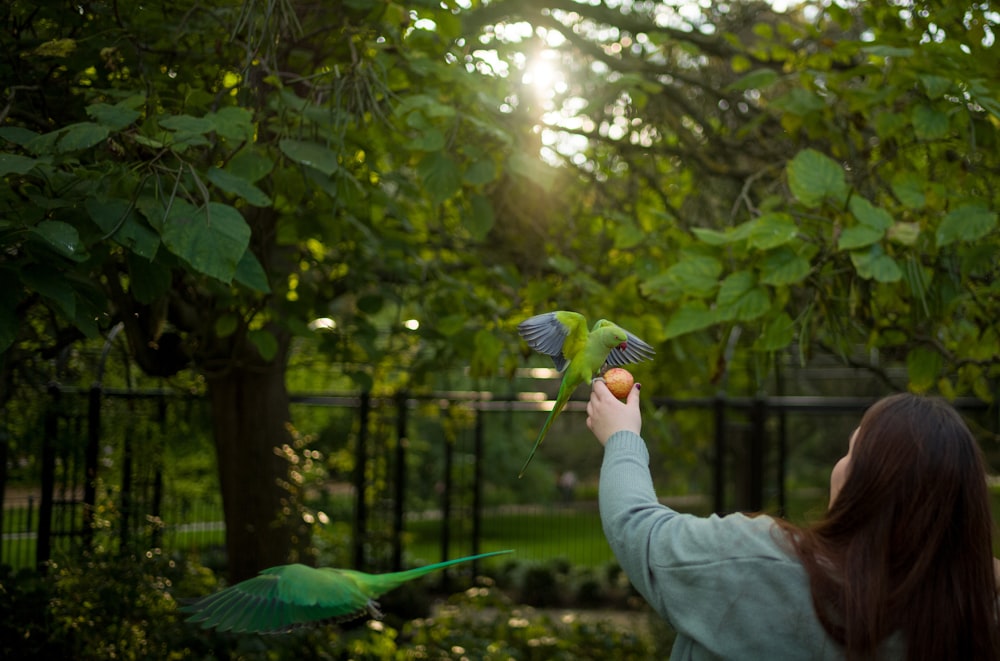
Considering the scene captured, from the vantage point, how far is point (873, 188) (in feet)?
13.7

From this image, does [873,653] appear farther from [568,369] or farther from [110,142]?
[110,142]

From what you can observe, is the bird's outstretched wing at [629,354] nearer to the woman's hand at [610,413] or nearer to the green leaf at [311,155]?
the woman's hand at [610,413]

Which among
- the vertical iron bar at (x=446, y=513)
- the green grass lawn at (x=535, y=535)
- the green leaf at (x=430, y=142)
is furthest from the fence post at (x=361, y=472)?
the green leaf at (x=430, y=142)

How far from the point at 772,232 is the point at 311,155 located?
Result: 132 cm

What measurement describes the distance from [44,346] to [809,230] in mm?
2699

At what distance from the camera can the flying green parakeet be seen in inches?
76.2

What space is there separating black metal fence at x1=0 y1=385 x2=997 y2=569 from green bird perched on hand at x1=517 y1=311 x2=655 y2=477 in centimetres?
51

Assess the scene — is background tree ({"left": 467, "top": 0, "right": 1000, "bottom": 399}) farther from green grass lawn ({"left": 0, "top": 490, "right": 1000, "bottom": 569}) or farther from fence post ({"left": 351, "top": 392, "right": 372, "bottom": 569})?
green grass lawn ({"left": 0, "top": 490, "right": 1000, "bottom": 569})

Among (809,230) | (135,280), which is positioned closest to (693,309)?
(809,230)

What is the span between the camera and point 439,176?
2.83 meters

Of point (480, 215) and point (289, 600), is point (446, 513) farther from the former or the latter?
point (289, 600)

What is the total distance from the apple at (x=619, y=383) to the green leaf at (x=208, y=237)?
32.7 inches

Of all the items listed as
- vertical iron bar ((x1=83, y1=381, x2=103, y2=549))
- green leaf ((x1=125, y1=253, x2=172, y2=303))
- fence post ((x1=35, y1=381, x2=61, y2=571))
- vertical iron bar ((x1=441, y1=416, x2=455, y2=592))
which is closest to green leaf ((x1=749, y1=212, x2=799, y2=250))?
green leaf ((x1=125, y1=253, x2=172, y2=303))

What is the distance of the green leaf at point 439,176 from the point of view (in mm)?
2824
